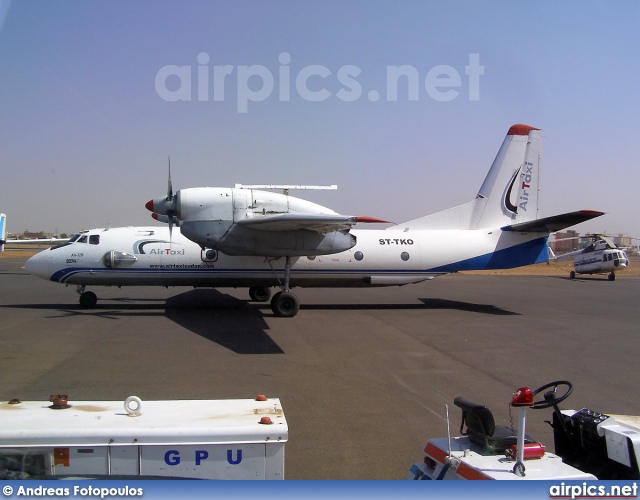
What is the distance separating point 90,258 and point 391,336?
9.29 m

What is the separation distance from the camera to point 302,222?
13.0 m

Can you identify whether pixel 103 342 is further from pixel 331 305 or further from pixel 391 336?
pixel 331 305

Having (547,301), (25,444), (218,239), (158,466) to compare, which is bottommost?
(547,301)

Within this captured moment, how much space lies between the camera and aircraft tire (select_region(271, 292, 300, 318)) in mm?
14875

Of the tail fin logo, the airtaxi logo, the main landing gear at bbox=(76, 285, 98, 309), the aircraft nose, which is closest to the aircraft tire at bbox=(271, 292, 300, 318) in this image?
the airtaxi logo

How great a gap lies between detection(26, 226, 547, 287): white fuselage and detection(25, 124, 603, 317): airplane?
0.03 m

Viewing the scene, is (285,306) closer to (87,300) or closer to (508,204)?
(87,300)

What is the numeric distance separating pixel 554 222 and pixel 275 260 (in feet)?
28.4

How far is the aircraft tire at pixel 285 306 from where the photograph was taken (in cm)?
1488

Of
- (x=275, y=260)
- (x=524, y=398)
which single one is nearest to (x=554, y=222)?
(x=275, y=260)

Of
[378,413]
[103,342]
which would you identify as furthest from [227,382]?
[103,342]

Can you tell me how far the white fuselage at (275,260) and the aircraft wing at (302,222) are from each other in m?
2.41

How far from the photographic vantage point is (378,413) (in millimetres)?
6570

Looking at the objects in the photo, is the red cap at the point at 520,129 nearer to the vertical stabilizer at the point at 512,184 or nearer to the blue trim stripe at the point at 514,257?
the vertical stabilizer at the point at 512,184
